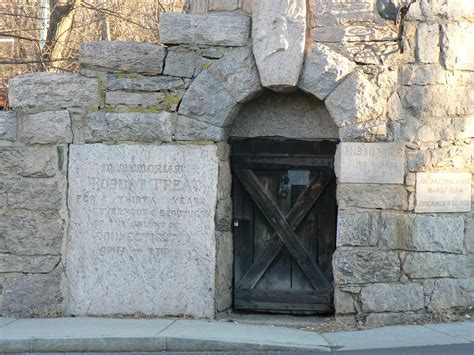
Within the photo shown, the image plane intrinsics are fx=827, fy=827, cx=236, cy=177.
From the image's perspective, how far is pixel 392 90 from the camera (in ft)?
25.7

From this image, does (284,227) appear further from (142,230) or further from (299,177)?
(142,230)

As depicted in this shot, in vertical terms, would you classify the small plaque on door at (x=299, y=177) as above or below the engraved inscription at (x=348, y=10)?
below

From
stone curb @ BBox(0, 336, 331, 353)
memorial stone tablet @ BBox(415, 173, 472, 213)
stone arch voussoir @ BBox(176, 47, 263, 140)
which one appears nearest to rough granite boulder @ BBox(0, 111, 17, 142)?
stone arch voussoir @ BBox(176, 47, 263, 140)

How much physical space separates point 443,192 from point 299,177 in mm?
1464

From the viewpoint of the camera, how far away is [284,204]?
8.52 metres

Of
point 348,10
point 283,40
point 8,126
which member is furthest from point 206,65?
point 8,126

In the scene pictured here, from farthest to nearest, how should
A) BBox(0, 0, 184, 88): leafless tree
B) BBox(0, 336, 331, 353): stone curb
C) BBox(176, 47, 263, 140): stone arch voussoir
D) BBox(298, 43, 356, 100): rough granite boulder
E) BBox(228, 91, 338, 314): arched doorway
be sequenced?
1. BBox(0, 0, 184, 88): leafless tree
2. BBox(228, 91, 338, 314): arched doorway
3. BBox(176, 47, 263, 140): stone arch voussoir
4. BBox(298, 43, 356, 100): rough granite boulder
5. BBox(0, 336, 331, 353): stone curb

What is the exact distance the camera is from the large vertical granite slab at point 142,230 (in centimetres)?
798

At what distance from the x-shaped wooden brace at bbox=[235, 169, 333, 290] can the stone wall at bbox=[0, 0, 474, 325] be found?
0.39 metres

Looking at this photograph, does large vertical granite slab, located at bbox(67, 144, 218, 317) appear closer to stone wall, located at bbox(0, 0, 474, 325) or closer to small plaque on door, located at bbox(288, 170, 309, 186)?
stone wall, located at bbox(0, 0, 474, 325)

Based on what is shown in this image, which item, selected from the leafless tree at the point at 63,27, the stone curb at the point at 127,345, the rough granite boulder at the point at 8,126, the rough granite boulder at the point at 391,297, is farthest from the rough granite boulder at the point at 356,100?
the leafless tree at the point at 63,27

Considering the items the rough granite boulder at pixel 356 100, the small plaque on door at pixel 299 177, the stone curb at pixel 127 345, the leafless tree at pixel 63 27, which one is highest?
the leafless tree at pixel 63 27

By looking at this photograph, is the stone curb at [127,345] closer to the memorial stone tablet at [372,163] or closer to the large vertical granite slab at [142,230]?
the large vertical granite slab at [142,230]

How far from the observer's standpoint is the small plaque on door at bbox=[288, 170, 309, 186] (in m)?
8.47
